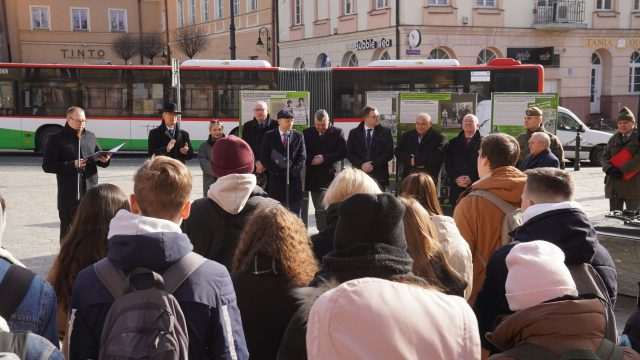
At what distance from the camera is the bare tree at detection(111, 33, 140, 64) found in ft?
152

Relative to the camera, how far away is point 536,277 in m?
2.32

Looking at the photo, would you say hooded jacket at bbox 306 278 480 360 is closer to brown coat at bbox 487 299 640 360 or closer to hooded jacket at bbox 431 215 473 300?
brown coat at bbox 487 299 640 360

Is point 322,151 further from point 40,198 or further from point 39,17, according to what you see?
point 39,17

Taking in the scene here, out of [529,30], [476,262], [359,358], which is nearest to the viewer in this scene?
[359,358]

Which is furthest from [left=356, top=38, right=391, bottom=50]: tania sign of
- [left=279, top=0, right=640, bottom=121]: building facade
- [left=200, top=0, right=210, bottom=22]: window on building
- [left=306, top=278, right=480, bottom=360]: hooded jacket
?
[left=306, top=278, right=480, bottom=360]: hooded jacket

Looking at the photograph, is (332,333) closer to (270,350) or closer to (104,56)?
(270,350)

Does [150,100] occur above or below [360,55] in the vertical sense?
below

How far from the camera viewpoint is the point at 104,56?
168 feet

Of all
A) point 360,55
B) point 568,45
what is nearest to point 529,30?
point 568,45

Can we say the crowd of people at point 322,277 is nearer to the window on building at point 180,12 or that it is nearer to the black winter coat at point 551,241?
the black winter coat at point 551,241

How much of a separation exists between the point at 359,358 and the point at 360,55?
30748mm

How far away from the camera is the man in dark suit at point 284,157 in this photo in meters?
8.98

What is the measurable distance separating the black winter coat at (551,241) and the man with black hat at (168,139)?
6.40 metres

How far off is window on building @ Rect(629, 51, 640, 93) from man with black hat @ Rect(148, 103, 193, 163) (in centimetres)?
3039
